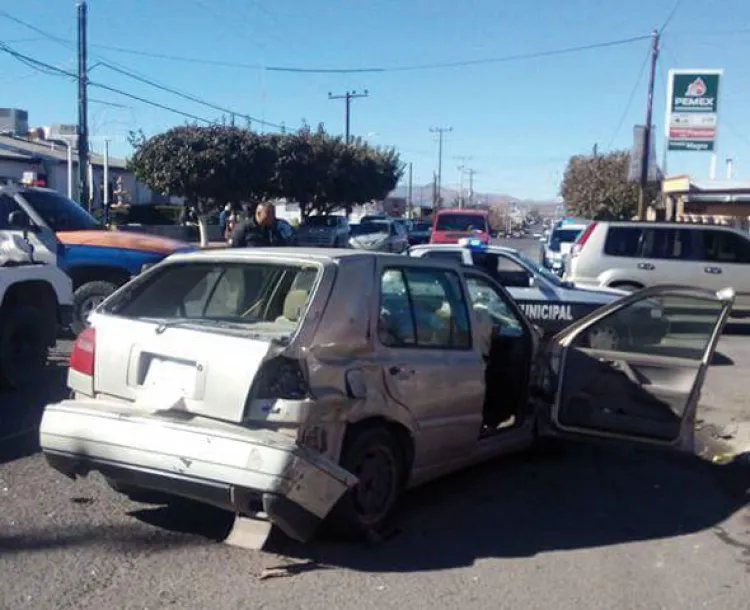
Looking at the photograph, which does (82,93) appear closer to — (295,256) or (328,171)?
(328,171)

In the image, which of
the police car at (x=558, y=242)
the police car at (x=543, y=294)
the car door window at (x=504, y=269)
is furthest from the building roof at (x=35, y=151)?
the police car at (x=543, y=294)

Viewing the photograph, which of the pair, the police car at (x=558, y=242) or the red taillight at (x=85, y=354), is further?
the police car at (x=558, y=242)

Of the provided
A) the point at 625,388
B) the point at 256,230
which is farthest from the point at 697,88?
the point at 625,388

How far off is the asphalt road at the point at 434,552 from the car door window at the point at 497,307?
106 centimetres

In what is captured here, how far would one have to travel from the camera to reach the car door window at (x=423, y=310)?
5.40 meters

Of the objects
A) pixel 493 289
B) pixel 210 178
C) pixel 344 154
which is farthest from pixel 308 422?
pixel 344 154

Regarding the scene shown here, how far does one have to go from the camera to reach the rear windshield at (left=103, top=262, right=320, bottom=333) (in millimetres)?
5332

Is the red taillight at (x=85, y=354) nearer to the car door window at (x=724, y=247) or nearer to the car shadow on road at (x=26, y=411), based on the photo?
the car shadow on road at (x=26, y=411)

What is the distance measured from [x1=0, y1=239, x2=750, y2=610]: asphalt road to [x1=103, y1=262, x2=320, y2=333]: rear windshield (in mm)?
1194

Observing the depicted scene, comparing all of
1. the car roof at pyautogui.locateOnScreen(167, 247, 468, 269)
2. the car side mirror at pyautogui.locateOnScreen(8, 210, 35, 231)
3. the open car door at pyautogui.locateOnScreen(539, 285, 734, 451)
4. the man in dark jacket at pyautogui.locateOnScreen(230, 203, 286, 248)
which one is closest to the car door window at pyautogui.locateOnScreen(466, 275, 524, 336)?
the open car door at pyautogui.locateOnScreen(539, 285, 734, 451)

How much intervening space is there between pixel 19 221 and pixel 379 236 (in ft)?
81.1

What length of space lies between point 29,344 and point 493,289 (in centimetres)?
495

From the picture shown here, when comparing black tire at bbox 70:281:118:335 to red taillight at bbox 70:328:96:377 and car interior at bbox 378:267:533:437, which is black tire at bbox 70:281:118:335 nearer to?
car interior at bbox 378:267:533:437

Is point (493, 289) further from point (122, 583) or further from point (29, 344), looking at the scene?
point (29, 344)
